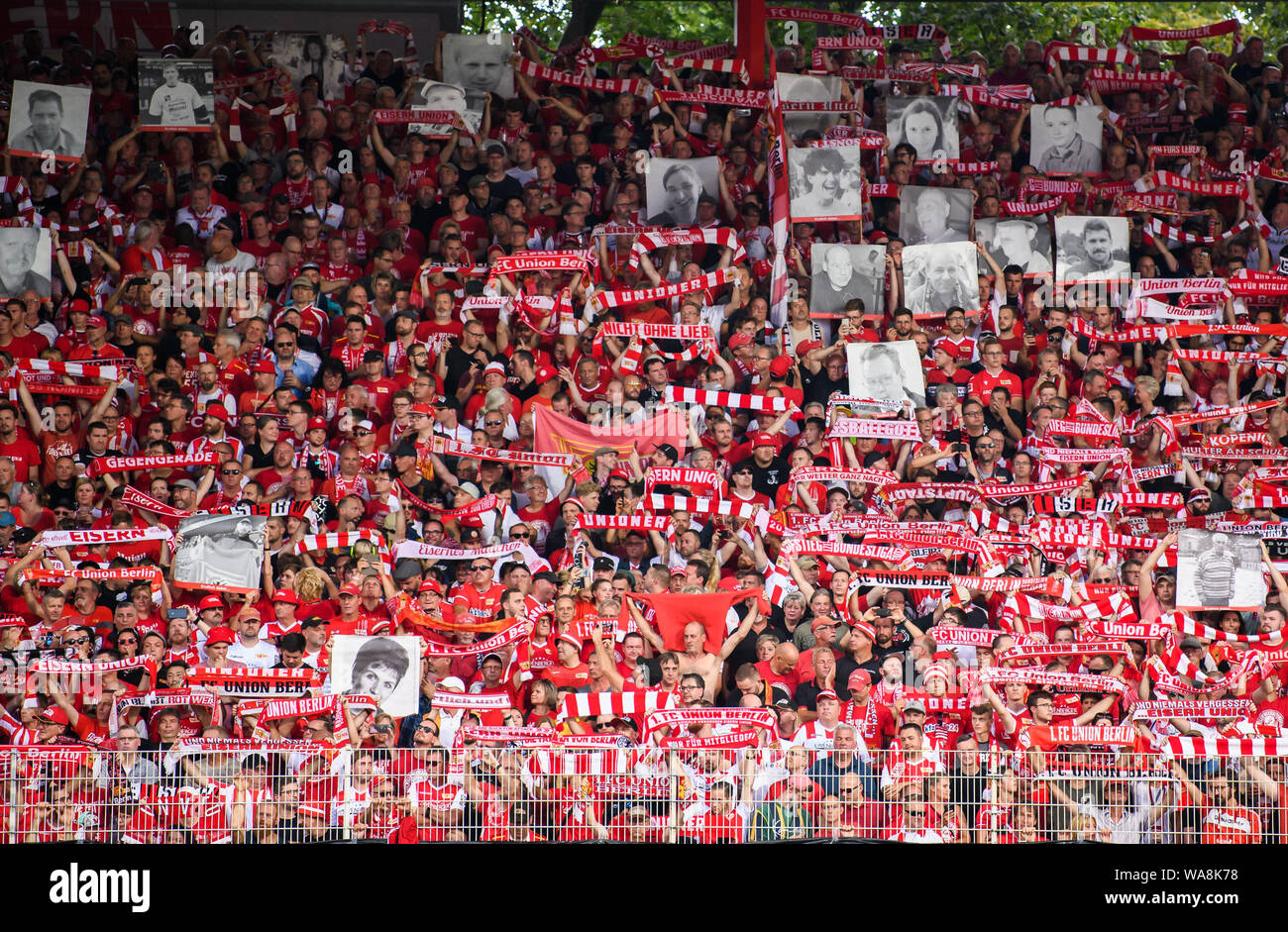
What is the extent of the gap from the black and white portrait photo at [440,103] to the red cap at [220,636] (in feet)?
19.2

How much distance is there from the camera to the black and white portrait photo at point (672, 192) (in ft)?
50.8

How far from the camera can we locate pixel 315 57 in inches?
653

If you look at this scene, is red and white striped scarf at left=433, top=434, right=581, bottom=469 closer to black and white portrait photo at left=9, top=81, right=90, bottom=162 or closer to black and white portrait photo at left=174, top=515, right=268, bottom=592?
black and white portrait photo at left=174, top=515, right=268, bottom=592

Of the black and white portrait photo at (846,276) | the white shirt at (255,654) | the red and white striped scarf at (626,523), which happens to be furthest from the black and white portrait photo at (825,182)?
the white shirt at (255,654)

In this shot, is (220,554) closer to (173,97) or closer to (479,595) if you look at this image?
(479,595)

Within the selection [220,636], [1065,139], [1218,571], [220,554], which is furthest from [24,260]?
[1218,571]

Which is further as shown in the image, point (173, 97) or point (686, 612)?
point (173, 97)

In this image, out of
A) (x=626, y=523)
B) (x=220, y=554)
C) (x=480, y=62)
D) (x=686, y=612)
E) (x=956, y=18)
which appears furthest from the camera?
(x=956, y=18)

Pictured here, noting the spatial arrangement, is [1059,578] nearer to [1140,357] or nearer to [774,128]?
[1140,357]

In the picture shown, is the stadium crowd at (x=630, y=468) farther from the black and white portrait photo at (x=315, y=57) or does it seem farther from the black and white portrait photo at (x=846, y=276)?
the black and white portrait photo at (x=315, y=57)

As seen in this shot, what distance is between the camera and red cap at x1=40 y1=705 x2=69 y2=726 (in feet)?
37.3

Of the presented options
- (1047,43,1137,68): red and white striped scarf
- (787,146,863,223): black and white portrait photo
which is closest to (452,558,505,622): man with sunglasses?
(787,146,863,223): black and white portrait photo

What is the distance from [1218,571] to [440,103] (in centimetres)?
835
